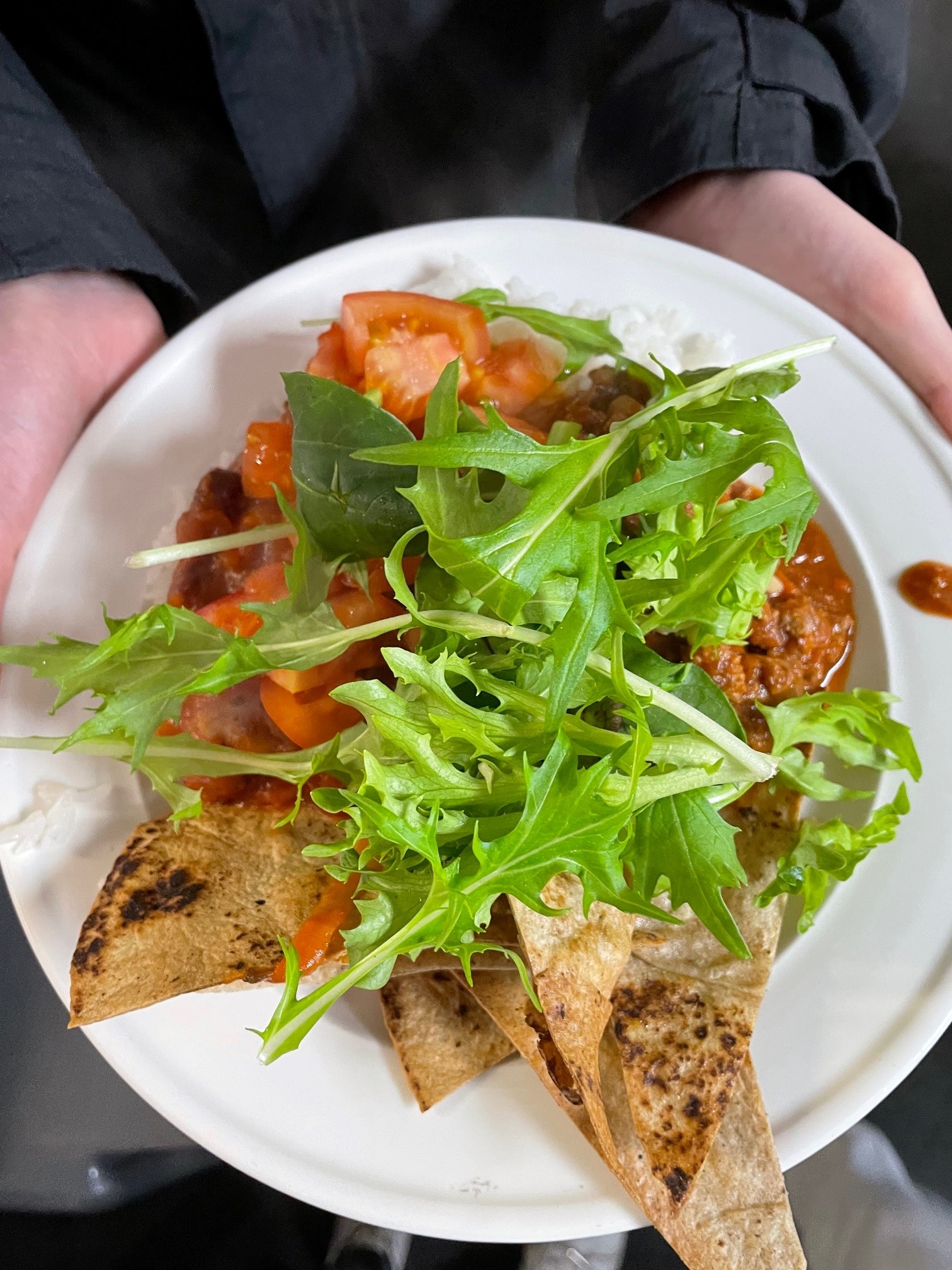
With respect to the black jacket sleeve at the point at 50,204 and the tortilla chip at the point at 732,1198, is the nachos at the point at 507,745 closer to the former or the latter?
the tortilla chip at the point at 732,1198

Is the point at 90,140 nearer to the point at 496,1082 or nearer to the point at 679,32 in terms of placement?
the point at 679,32

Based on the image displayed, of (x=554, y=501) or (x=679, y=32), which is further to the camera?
(x=679, y=32)

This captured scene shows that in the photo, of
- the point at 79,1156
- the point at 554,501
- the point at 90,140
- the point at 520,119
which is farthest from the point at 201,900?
the point at 520,119

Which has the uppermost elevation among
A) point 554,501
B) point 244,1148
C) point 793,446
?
point 793,446

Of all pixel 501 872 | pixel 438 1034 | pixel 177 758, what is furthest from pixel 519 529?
pixel 438 1034

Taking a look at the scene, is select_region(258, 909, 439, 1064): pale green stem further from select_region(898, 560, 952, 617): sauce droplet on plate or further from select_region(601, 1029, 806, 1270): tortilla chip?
select_region(898, 560, 952, 617): sauce droplet on plate

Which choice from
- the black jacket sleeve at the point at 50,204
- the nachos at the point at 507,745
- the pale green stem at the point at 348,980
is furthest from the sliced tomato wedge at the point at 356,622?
the black jacket sleeve at the point at 50,204

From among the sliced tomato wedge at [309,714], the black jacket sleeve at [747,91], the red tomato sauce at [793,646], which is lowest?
the sliced tomato wedge at [309,714]
